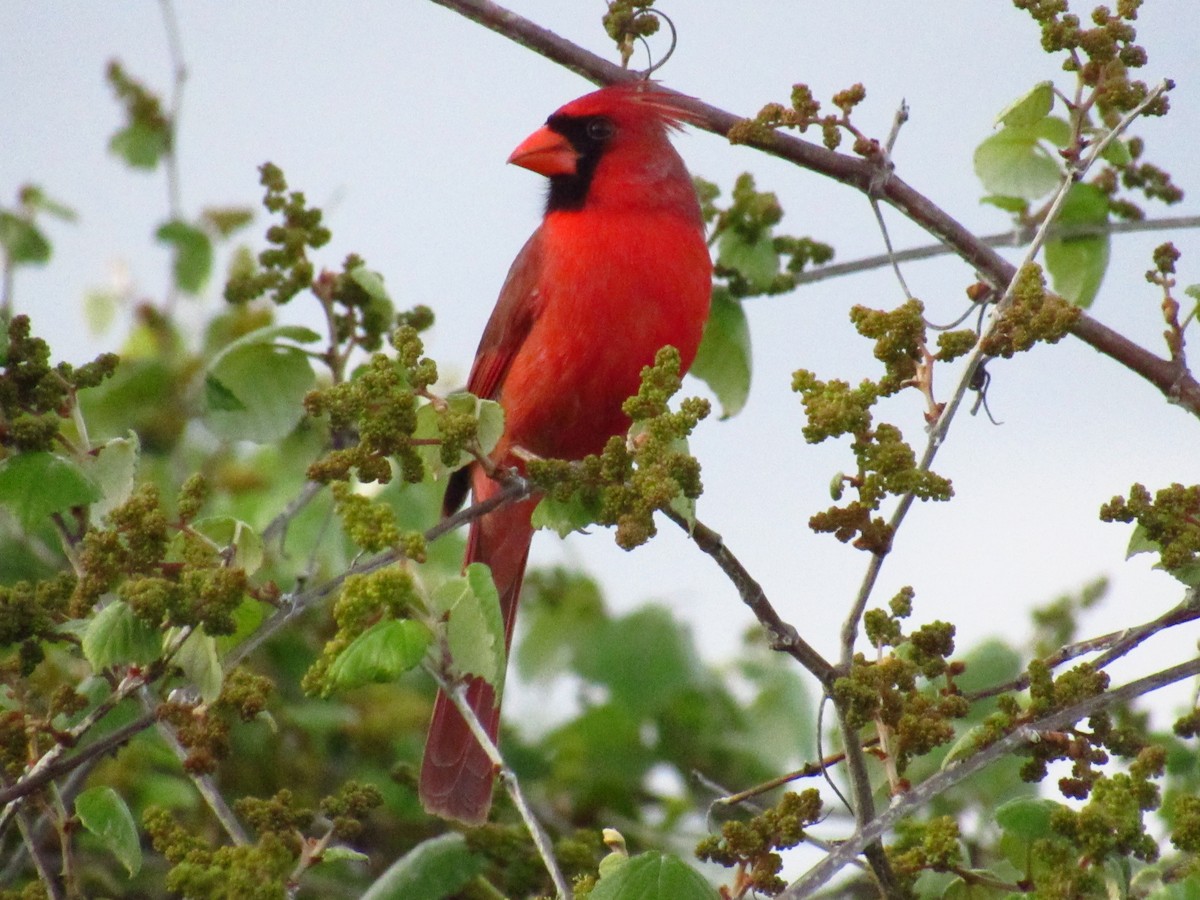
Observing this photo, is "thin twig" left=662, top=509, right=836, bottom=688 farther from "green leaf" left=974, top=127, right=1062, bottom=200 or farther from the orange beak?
the orange beak

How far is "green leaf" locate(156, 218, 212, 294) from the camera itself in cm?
307

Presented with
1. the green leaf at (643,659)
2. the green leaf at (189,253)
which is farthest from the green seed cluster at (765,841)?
the green leaf at (189,253)

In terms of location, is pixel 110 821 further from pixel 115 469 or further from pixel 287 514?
pixel 287 514

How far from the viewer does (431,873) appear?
2029mm

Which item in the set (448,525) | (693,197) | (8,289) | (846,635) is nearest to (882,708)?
(846,635)

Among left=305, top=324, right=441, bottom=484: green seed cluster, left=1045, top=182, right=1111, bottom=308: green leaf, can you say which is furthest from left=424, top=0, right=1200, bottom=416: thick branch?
left=305, top=324, right=441, bottom=484: green seed cluster

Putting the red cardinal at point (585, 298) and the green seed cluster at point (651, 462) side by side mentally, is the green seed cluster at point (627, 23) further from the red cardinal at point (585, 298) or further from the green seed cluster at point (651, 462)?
the green seed cluster at point (651, 462)

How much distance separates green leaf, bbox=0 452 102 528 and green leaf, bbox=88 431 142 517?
5cm

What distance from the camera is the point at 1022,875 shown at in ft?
5.84

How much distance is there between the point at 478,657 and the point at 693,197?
1.64 metres

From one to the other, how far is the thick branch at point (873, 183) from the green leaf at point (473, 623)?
0.81 m

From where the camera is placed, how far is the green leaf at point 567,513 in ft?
5.91

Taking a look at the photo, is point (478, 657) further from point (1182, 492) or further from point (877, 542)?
point (1182, 492)

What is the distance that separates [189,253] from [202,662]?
1.64 meters
